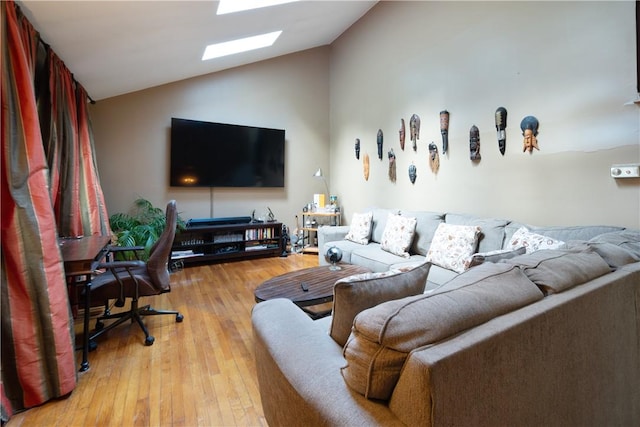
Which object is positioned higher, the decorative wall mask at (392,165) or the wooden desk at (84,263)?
the decorative wall mask at (392,165)

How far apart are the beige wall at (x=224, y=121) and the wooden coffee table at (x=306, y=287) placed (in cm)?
280

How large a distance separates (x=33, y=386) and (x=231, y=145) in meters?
3.73

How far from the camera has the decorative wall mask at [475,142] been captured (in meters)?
2.94

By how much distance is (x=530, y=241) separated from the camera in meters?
2.07

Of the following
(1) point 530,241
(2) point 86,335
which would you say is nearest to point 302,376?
(2) point 86,335

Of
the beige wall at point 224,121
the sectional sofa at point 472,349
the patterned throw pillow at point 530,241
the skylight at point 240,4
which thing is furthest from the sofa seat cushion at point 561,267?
the beige wall at point 224,121

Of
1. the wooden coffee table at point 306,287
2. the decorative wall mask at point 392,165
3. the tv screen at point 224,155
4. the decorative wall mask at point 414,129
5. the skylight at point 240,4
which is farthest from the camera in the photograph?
the tv screen at point 224,155

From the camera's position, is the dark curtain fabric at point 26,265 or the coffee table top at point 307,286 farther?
the coffee table top at point 307,286

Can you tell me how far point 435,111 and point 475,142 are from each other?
27.0 inches

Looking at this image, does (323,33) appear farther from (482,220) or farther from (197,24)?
(482,220)

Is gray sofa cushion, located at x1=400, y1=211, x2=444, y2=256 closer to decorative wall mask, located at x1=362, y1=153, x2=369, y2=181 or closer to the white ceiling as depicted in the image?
decorative wall mask, located at x1=362, y1=153, x2=369, y2=181

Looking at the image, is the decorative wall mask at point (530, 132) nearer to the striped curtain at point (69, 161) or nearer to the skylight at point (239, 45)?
the skylight at point (239, 45)

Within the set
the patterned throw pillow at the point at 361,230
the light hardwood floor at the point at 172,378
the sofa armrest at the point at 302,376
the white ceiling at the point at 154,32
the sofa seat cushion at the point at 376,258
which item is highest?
the white ceiling at the point at 154,32

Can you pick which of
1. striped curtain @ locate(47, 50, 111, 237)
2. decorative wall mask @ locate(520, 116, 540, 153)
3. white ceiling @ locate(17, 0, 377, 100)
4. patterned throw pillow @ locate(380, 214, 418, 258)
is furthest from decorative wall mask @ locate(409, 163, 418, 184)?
striped curtain @ locate(47, 50, 111, 237)
